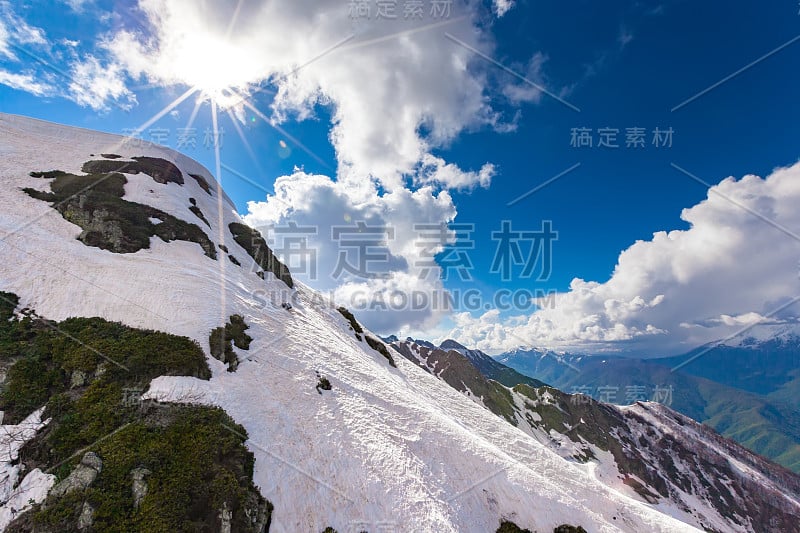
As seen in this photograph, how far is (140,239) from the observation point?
3066cm

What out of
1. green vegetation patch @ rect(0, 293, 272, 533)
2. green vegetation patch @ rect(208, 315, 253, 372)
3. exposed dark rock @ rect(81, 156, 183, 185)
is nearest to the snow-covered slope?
green vegetation patch @ rect(208, 315, 253, 372)

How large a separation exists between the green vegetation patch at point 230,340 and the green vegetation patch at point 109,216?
1319 centimetres

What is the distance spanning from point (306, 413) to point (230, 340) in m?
7.86

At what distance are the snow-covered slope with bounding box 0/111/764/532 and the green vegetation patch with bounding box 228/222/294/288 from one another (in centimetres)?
1144

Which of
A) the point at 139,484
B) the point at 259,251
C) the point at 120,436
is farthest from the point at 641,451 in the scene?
the point at 120,436

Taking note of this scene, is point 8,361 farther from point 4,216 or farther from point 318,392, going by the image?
point 4,216

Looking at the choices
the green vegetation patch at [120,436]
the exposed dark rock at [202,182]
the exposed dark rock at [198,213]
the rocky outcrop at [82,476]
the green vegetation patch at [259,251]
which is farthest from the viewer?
the exposed dark rock at [202,182]

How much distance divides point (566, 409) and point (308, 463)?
16106 centimetres

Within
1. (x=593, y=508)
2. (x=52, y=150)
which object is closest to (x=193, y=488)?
(x=593, y=508)

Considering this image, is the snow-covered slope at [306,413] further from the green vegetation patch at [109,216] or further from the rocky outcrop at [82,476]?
the rocky outcrop at [82,476]

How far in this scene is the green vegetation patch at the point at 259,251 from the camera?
154 feet

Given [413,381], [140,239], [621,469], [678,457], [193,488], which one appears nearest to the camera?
[193,488]

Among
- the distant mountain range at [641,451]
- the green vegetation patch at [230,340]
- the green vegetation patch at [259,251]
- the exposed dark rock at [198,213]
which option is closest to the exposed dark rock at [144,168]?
the exposed dark rock at [198,213]

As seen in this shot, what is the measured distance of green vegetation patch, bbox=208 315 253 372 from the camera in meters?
21.0
